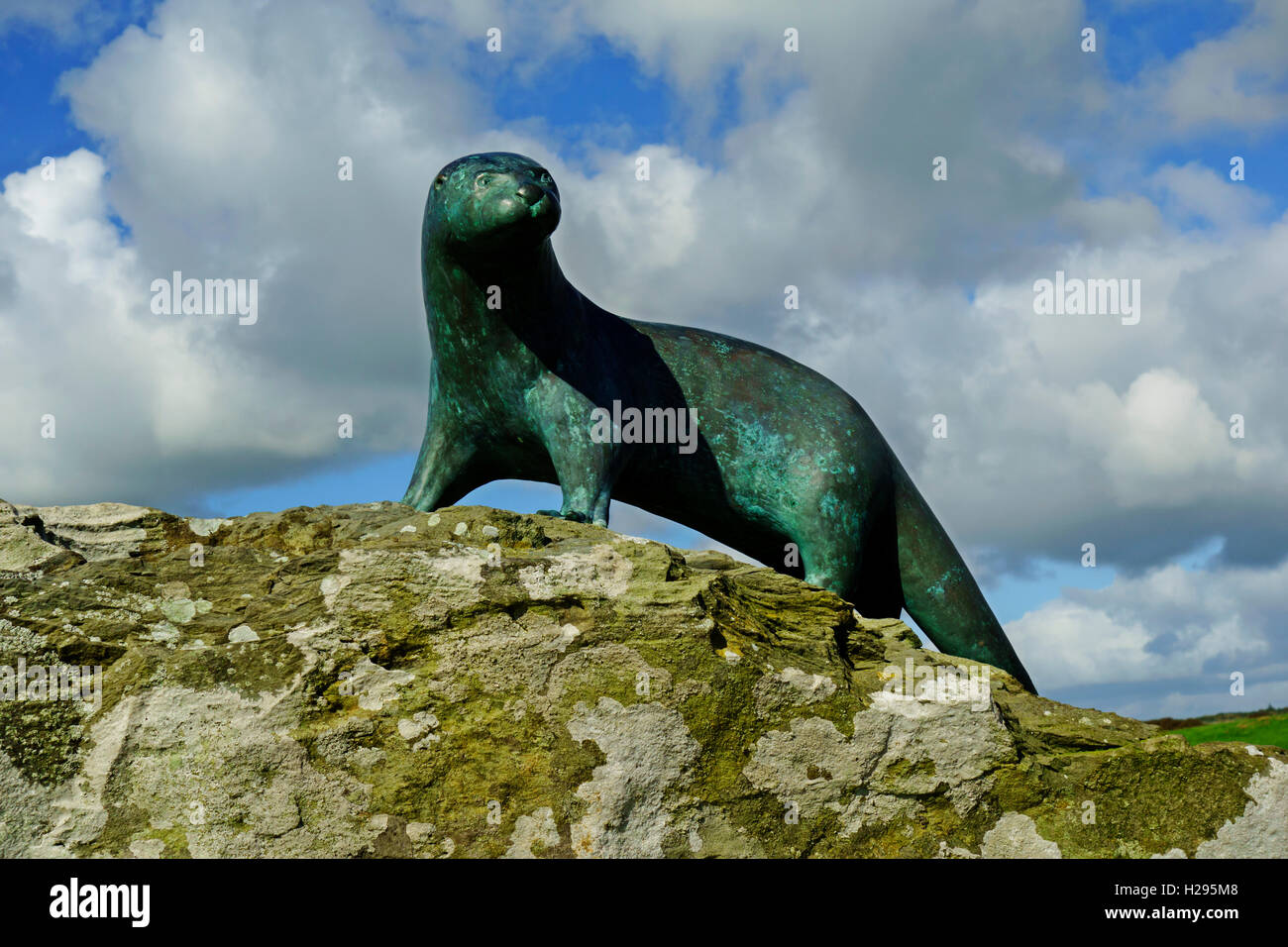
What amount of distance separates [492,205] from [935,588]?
3.62m

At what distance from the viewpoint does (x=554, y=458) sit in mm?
6031

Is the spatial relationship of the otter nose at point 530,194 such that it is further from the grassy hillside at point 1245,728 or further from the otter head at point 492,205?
the grassy hillside at point 1245,728

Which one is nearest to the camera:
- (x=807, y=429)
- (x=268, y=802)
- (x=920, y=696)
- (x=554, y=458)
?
(x=268, y=802)

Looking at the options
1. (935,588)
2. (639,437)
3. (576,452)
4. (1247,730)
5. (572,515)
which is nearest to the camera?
(572,515)

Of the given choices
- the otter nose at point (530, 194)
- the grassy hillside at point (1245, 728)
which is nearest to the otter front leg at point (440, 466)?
the otter nose at point (530, 194)

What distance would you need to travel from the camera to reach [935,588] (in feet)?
24.1

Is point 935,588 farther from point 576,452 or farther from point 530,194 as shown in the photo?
point 530,194

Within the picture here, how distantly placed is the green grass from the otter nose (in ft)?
31.4

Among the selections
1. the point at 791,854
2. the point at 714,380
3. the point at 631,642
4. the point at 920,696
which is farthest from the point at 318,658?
the point at 714,380

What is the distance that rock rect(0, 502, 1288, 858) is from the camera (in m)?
4.02

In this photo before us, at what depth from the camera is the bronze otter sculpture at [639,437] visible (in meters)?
5.89

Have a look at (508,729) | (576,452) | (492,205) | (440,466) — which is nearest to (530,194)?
(492,205)
